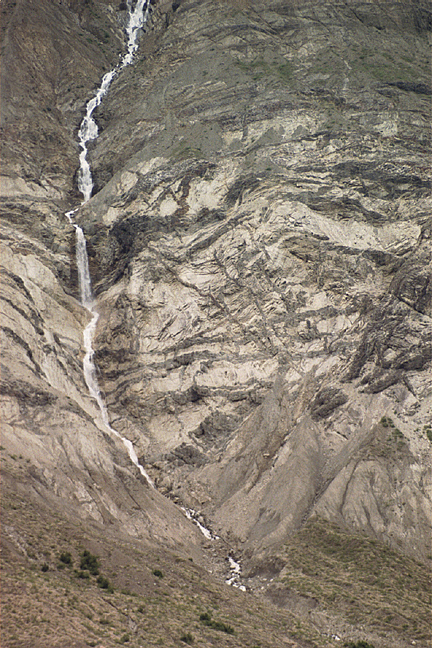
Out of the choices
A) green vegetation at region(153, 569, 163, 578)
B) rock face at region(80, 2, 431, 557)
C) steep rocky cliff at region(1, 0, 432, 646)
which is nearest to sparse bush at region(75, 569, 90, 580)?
steep rocky cliff at region(1, 0, 432, 646)

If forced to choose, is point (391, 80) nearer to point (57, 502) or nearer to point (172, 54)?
point (172, 54)

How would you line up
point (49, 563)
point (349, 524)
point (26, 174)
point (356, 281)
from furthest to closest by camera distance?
point (26, 174)
point (356, 281)
point (349, 524)
point (49, 563)

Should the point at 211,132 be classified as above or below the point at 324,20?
below

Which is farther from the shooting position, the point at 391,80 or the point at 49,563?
the point at 391,80

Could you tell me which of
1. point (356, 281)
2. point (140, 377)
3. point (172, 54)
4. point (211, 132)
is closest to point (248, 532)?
point (140, 377)

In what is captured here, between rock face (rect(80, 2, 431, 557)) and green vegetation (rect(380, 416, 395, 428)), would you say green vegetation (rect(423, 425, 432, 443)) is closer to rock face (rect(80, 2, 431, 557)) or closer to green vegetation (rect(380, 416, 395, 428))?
rock face (rect(80, 2, 431, 557))

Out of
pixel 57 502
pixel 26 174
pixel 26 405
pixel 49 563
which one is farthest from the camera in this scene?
pixel 26 174

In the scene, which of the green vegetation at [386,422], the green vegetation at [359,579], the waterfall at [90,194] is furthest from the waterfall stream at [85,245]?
the green vegetation at [386,422]

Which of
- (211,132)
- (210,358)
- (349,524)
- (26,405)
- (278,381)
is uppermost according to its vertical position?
(211,132)
